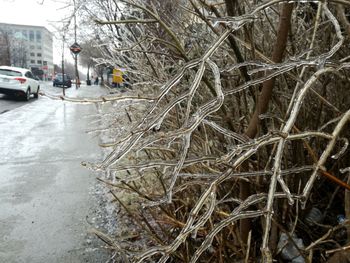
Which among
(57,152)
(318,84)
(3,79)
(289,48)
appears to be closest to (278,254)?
(318,84)

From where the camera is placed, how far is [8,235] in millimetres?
4484

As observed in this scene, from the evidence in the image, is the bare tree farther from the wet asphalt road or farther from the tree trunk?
the wet asphalt road

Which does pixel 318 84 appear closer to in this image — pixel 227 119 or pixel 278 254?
pixel 227 119

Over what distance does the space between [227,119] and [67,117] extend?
13348 mm

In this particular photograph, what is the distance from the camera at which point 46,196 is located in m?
5.93

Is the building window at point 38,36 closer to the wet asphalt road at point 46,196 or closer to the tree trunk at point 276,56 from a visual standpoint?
the wet asphalt road at point 46,196

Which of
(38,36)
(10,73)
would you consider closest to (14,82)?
(10,73)

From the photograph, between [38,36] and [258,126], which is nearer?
[258,126]

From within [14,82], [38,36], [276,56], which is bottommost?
[14,82]

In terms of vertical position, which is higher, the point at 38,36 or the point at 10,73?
the point at 38,36

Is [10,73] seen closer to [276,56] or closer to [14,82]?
[14,82]

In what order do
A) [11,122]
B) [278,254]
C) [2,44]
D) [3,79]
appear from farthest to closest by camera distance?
[2,44] → [3,79] → [11,122] → [278,254]

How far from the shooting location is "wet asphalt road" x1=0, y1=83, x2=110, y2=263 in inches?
165

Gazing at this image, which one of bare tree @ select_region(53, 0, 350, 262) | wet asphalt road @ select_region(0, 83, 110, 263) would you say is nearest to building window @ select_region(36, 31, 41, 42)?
wet asphalt road @ select_region(0, 83, 110, 263)
